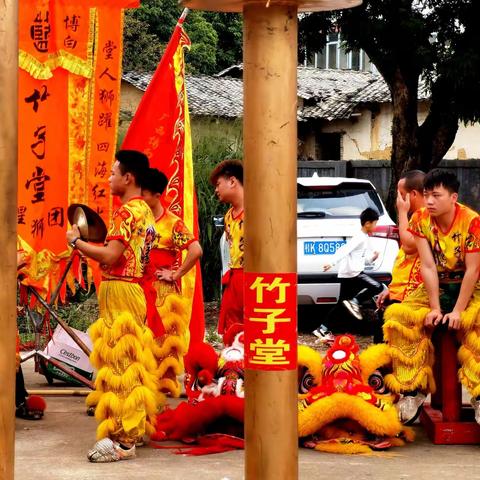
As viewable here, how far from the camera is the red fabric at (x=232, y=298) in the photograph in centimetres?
715

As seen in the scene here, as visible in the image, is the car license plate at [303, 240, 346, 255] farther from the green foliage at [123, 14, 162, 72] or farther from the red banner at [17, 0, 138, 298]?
the green foliage at [123, 14, 162, 72]

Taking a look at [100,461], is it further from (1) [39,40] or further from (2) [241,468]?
(1) [39,40]

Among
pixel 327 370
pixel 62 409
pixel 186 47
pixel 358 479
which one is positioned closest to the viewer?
pixel 358 479

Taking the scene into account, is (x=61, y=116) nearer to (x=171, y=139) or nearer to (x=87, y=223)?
(x=171, y=139)

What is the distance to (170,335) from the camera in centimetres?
730

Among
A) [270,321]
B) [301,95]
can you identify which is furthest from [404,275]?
[301,95]

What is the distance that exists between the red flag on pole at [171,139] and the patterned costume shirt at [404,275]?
163cm

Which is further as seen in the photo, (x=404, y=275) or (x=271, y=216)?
(x=404, y=275)

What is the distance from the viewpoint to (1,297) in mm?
3660

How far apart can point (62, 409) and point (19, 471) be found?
5.80 feet

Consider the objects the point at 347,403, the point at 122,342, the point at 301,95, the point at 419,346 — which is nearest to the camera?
the point at 122,342

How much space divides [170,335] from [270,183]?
12.6ft

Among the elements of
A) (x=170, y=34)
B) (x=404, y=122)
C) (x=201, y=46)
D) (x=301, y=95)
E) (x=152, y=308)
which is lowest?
(x=152, y=308)

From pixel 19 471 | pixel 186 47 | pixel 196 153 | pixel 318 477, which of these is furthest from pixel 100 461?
pixel 196 153
